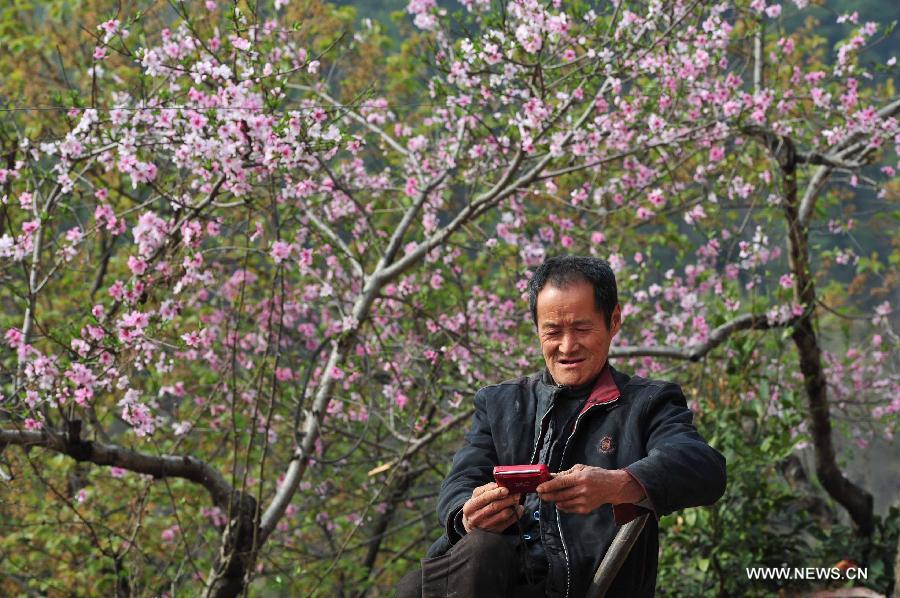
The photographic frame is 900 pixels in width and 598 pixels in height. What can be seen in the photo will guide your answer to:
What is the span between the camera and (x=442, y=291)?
7.21 metres

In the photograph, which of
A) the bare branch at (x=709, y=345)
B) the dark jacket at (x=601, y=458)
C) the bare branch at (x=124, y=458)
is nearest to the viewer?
the dark jacket at (x=601, y=458)

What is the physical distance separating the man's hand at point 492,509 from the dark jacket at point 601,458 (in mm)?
124

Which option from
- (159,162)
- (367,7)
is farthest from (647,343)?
(367,7)

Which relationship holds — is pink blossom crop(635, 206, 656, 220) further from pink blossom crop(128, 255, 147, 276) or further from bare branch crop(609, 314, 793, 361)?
pink blossom crop(128, 255, 147, 276)

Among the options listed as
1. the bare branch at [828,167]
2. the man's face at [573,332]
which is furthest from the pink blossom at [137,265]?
the bare branch at [828,167]

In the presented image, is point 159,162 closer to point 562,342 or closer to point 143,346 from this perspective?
Result: point 143,346

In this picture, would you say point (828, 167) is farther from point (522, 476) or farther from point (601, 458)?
point (522, 476)

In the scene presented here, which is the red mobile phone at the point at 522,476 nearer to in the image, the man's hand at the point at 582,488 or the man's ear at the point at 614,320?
the man's hand at the point at 582,488

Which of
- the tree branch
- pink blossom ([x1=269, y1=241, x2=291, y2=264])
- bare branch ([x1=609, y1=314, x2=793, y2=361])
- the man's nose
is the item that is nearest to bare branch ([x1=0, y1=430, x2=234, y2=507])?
the tree branch

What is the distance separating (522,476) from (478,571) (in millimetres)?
202

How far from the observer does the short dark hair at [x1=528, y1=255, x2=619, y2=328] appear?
2.14 m

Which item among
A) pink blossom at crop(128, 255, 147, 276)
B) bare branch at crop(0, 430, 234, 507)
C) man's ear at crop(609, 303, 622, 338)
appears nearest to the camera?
man's ear at crop(609, 303, 622, 338)

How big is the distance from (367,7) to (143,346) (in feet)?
43.4

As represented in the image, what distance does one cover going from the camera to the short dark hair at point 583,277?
2139mm
